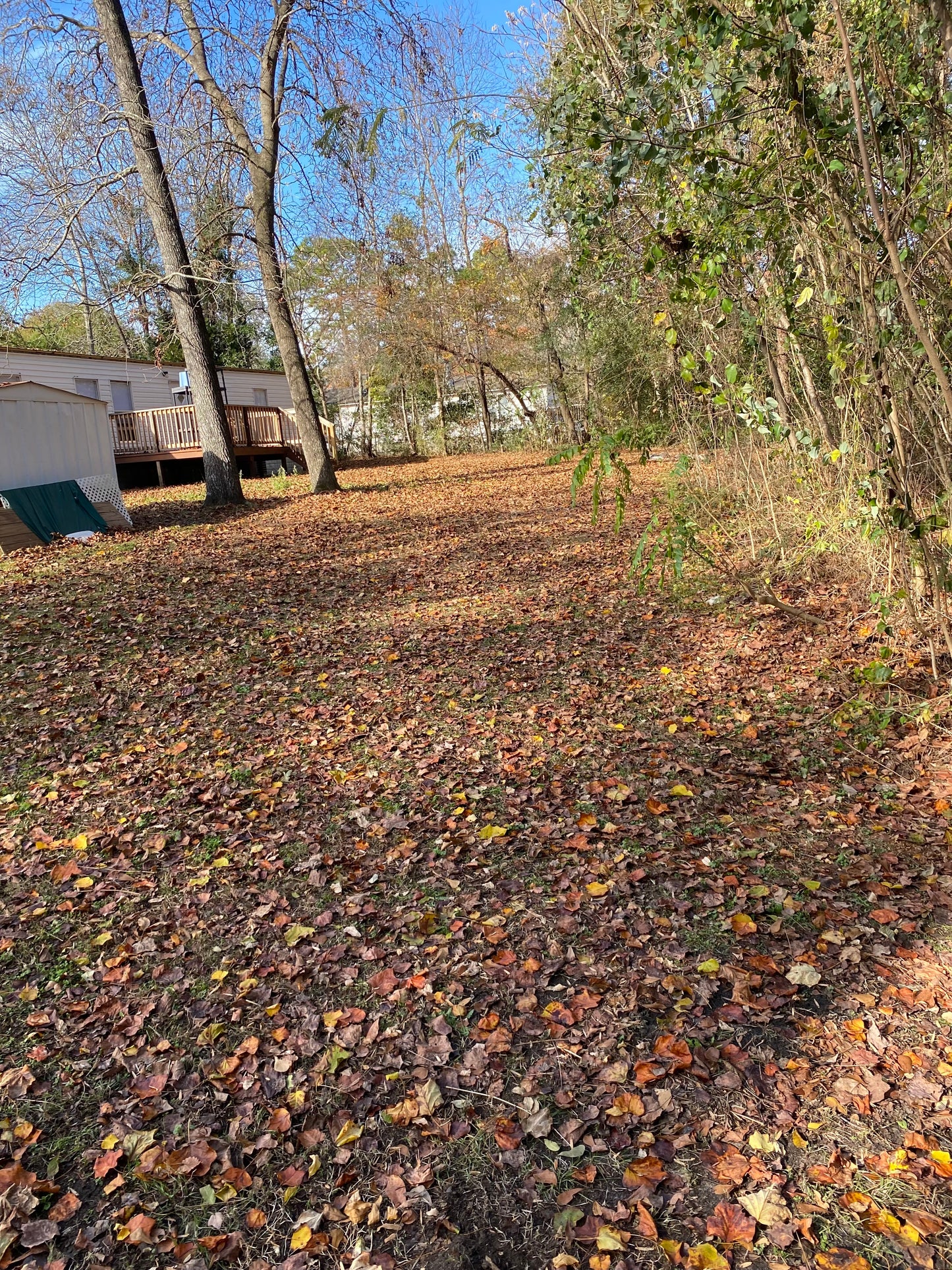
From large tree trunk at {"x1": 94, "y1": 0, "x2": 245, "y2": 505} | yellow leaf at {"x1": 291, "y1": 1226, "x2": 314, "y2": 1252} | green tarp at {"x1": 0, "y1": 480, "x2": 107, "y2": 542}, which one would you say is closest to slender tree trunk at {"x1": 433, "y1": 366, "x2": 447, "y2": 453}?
large tree trunk at {"x1": 94, "y1": 0, "x2": 245, "y2": 505}

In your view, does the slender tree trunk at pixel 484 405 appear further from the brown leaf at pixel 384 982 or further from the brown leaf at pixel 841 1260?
the brown leaf at pixel 841 1260

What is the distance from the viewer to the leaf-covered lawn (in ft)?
7.15

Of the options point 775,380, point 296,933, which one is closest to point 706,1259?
point 296,933

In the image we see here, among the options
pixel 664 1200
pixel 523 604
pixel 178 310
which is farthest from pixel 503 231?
pixel 664 1200

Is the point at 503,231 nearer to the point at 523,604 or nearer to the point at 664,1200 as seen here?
the point at 523,604

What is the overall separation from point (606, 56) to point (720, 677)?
3.95m

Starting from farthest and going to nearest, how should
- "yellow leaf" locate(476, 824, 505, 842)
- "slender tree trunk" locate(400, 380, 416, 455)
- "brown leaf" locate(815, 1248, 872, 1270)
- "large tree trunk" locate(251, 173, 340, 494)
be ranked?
"slender tree trunk" locate(400, 380, 416, 455) < "large tree trunk" locate(251, 173, 340, 494) < "yellow leaf" locate(476, 824, 505, 842) < "brown leaf" locate(815, 1248, 872, 1270)

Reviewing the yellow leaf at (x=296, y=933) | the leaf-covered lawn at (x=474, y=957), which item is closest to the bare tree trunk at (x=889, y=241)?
the leaf-covered lawn at (x=474, y=957)

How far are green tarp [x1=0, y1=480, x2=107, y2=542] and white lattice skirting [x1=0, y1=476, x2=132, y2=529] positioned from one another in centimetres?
21

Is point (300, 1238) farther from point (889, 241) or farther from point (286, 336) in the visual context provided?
point (286, 336)

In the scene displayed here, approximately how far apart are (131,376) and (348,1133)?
24500mm

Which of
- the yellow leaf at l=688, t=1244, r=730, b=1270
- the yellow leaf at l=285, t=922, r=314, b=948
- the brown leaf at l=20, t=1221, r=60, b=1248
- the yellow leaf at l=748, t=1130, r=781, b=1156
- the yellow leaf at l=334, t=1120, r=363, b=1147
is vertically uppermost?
the yellow leaf at l=285, t=922, r=314, b=948

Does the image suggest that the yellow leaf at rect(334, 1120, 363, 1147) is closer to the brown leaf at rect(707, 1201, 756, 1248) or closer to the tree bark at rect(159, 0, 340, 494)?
the brown leaf at rect(707, 1201, 756, 1248)

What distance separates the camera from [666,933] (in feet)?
10.4
